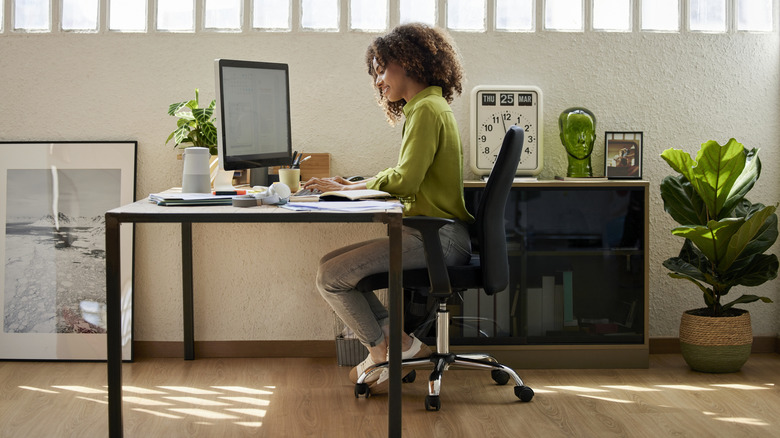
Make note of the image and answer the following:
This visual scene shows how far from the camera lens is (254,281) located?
411 cm

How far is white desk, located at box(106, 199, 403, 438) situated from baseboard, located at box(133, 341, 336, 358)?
1.42 meters

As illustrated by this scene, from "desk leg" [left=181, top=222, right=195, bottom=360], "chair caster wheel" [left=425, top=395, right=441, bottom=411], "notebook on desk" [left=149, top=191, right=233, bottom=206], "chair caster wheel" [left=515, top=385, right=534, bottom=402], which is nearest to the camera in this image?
"notebook on desk" [left=149, top=191, right=233, bottom=206]

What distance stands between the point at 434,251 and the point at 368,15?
1525 millimetres

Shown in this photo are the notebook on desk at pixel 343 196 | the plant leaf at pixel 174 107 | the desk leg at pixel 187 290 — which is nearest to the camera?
the notebook on desk at pixel 343 196

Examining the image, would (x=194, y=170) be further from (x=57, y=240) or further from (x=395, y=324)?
(x=57, y=240)

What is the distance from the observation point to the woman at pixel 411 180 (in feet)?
10.3

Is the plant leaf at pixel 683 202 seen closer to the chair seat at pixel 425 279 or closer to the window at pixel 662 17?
the window at pixel 662 17

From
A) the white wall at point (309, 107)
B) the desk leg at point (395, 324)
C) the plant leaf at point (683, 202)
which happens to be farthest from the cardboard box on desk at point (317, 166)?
the plant leaf at point (683, 202)

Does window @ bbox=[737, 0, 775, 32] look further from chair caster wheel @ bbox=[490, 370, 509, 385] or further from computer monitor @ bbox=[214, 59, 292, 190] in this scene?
computer monitor @ bbox=[214, 59, 292, 190]

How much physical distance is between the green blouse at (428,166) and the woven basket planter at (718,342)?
1.25m

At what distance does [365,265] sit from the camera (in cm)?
316

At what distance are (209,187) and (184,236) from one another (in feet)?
2.69

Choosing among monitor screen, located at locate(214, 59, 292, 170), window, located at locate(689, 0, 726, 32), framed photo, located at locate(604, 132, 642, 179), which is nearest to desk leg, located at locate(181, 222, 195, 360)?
monitor screen, located at locate(214, 59, 292, 170)

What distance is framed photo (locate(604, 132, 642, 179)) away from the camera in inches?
155
